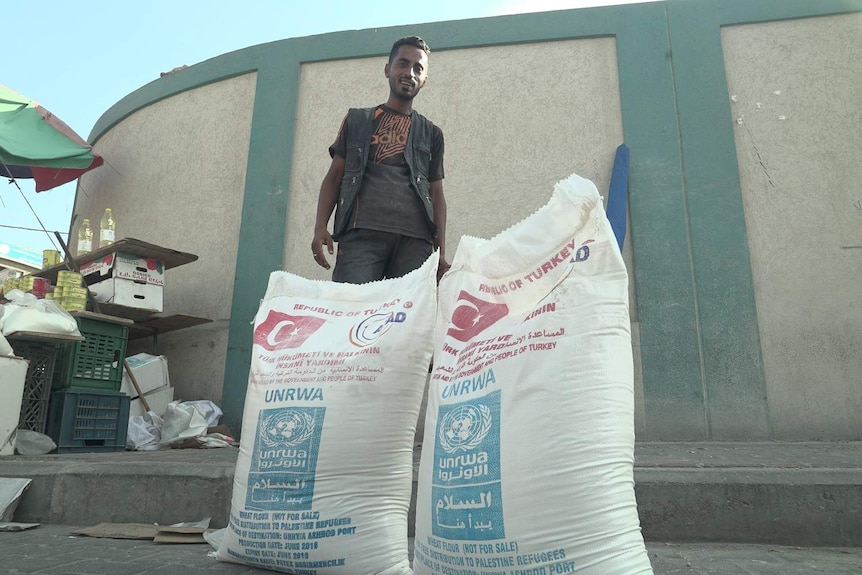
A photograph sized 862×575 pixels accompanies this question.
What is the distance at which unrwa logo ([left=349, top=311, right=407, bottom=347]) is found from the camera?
1.62 meters

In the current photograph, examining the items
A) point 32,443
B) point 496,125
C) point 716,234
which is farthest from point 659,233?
point 32,443

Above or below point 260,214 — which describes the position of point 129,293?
below

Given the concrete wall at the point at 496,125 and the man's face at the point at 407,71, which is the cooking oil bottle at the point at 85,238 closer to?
the concrete wall at the point at 496,125

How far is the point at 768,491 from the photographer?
2.06 metres

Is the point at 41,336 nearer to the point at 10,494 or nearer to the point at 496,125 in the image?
the point at 10,494

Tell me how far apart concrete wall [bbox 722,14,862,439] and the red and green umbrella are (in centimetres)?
492

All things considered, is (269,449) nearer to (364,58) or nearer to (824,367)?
(824,367)

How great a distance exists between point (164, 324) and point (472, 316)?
3.79m

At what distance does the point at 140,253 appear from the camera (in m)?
4.44

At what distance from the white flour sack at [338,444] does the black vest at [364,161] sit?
0.79 meters

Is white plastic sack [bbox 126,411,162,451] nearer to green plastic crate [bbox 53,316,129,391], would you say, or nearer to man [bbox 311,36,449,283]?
green plastic crate [bbox 53,316,129,391]

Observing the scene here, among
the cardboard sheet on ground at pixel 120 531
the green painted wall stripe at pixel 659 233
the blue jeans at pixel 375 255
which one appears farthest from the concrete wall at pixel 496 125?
the cardboard sheet on ground at pixel 120 531

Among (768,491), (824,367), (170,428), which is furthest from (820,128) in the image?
(170,428)

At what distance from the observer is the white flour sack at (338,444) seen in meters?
1.50
